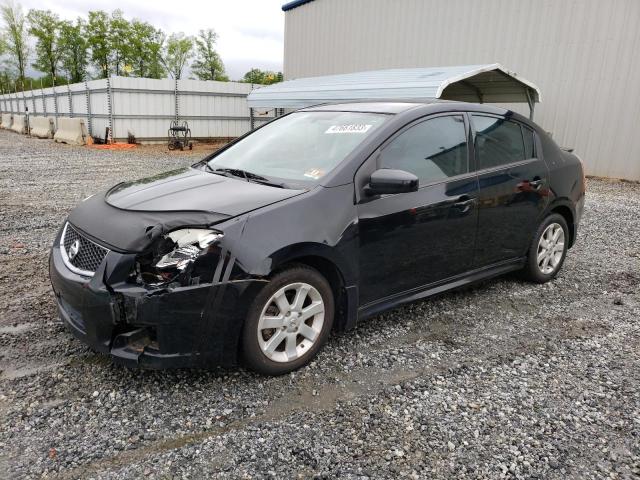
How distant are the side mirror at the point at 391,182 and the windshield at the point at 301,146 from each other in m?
0.30

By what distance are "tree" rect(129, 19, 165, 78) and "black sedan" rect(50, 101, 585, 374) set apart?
58.6 m

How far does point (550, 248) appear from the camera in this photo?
15.4ft

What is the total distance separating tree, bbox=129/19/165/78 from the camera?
55.8 metres

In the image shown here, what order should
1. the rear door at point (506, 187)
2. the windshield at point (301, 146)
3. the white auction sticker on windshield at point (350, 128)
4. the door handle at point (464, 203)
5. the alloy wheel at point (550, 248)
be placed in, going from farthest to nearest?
1. the alloy wheel at point (550, 248)
2. the rear door at point (506, 187)
3. the door handle at point (464, 203)
4. the white auction sticker on windshield at point (350, 128)
5. the windshield at point (301, 146)

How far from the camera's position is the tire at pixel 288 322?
278 cm

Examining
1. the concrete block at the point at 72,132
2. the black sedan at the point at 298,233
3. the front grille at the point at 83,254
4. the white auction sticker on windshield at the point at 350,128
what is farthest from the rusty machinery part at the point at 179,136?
the front grille at the point at 83,254

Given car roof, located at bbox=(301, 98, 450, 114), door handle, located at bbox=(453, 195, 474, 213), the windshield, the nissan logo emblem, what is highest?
car roof, located at bbox=(301, 98, 450, 114)

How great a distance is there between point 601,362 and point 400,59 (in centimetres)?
1606

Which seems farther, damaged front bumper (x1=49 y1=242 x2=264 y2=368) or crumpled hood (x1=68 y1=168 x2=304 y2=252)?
crumpled hood (x1=68 y1=168 x2=304 y2=252)

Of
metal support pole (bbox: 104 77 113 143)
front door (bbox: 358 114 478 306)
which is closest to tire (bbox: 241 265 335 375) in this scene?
front door (bbox: 358 114 478 306)

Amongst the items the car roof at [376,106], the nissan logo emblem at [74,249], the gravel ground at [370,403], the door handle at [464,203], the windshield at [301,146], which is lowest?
the gravel ground at [370,403]

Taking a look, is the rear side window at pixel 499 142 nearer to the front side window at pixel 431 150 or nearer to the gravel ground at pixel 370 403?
the front side window at pixel 431 150

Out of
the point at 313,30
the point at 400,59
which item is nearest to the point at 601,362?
the point at 400,59

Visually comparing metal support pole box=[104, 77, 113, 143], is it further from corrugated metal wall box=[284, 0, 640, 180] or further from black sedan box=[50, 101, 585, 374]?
black sedan box=[50, 101, 585, 374]
